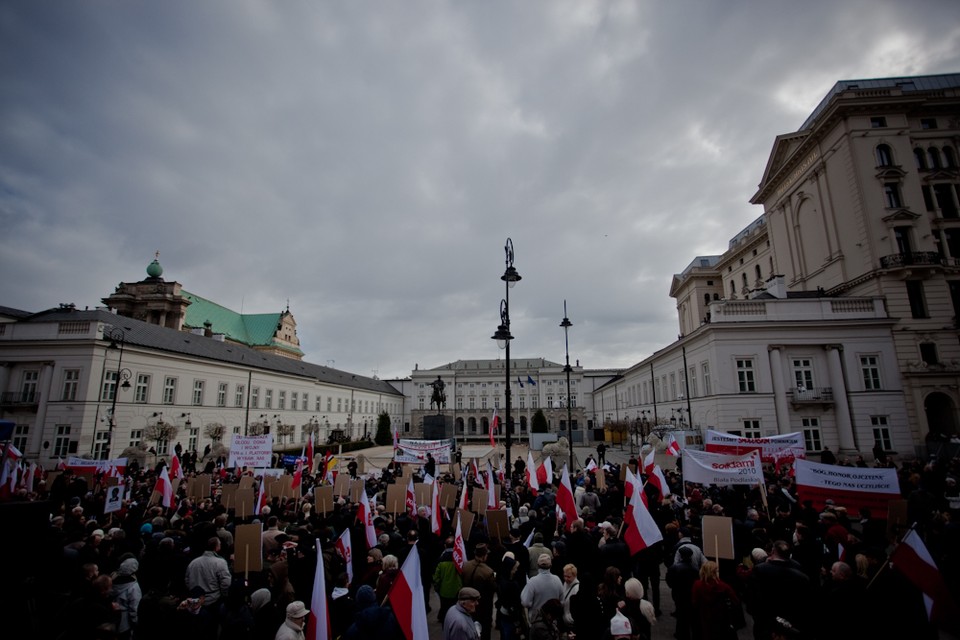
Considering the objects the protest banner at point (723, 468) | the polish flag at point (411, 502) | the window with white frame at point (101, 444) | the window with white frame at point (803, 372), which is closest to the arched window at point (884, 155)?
the window with white frame at point (803, 372)

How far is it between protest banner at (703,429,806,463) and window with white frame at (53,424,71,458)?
36.2m

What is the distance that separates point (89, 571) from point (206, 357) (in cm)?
3827

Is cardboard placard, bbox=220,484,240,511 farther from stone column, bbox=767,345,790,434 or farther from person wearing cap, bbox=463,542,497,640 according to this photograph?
stone column, bbox=767,345,790,434

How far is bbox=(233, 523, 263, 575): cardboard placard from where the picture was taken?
7.10 m

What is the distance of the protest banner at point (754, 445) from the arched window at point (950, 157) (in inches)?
1194

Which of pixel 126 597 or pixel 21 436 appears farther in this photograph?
pixel 21 436

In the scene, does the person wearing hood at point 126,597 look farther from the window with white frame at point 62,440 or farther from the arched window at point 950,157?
the arched window at point 950,157

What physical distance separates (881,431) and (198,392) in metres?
48.0

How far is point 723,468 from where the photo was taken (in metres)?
11.4

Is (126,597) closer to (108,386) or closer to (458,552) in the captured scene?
(458,552)

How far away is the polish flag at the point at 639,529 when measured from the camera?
294 inches

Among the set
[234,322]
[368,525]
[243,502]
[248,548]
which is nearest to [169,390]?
[243,502]

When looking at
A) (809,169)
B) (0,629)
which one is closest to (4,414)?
(0,629)

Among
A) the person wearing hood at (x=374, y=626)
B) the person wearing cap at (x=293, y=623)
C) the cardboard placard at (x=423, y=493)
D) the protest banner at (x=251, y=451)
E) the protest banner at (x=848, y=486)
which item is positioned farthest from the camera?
the protest banner at (x=251, y=451)
